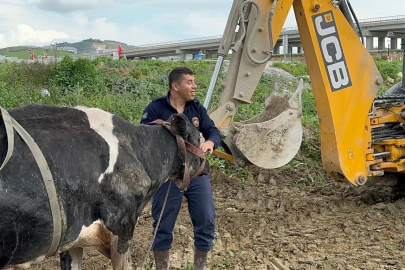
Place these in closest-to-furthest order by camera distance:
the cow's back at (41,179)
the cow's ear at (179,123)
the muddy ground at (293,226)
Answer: the cow's back at (41,179), the cow's ear at (179,123), the muddy ground at (293,226)

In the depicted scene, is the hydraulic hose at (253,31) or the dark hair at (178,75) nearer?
the dark hair at (178,75)

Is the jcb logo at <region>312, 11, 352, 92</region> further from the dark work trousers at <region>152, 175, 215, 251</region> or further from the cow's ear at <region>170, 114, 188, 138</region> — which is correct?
the cow's ear at <region>170, 114, 188, 138</region>

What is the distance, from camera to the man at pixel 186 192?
4.53 metres

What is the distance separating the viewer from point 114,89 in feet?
48.0

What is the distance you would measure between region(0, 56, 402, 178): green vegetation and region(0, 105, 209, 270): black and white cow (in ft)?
15.5

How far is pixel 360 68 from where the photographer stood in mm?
6223

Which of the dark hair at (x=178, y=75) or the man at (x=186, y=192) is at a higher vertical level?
the dark hair at (x=178, y=75)

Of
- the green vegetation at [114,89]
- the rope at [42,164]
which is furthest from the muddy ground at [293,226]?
the rope at [42,164]

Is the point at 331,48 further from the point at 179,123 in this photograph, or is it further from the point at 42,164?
the point at 42,164

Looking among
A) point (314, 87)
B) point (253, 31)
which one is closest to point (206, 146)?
point (253, 31)

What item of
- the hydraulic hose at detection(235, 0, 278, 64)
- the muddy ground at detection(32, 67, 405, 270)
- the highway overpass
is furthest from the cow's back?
the highway overpass

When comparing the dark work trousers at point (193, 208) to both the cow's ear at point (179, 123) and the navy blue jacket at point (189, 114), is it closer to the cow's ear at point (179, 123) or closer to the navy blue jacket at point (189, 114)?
the navy blue jacket at point (189, 114)

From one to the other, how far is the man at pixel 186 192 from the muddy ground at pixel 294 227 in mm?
537

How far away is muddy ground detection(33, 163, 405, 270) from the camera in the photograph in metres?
5.23
